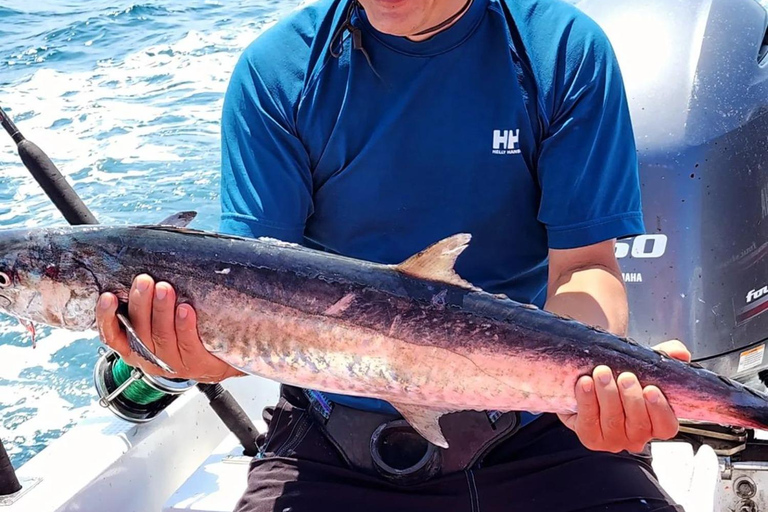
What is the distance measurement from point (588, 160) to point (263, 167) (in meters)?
0.91

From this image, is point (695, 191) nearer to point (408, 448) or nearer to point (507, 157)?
point (507, 157)

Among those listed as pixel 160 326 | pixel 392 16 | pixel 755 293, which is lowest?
pixel 755 293

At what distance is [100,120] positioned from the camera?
32.1ft

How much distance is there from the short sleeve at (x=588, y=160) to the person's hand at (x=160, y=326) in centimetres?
100

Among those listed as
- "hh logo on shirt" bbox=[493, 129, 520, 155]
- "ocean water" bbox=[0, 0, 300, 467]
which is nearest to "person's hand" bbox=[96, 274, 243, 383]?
"hh logo on shirt" bbox=[493, 129, 520, 155]

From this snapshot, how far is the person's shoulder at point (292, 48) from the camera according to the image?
2408mm

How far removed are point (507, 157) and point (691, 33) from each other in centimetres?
160


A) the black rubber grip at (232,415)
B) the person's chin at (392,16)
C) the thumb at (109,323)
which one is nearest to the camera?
the thumb at (109,323)

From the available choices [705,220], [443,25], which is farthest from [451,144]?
[705,220]

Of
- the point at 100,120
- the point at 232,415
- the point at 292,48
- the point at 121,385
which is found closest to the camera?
the point at 292,48

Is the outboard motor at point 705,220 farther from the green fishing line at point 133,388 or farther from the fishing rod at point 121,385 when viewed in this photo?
the green fishing line at point 133,388

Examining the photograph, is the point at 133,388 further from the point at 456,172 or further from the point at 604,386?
the point at 604,386

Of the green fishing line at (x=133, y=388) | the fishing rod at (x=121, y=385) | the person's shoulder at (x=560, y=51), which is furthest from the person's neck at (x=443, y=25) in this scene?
the green fishing line at (x=133, y=388)

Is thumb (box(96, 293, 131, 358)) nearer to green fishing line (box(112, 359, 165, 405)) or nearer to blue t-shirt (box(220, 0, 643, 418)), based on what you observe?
blue t-shirt (box(220, 0, 643, 418))
